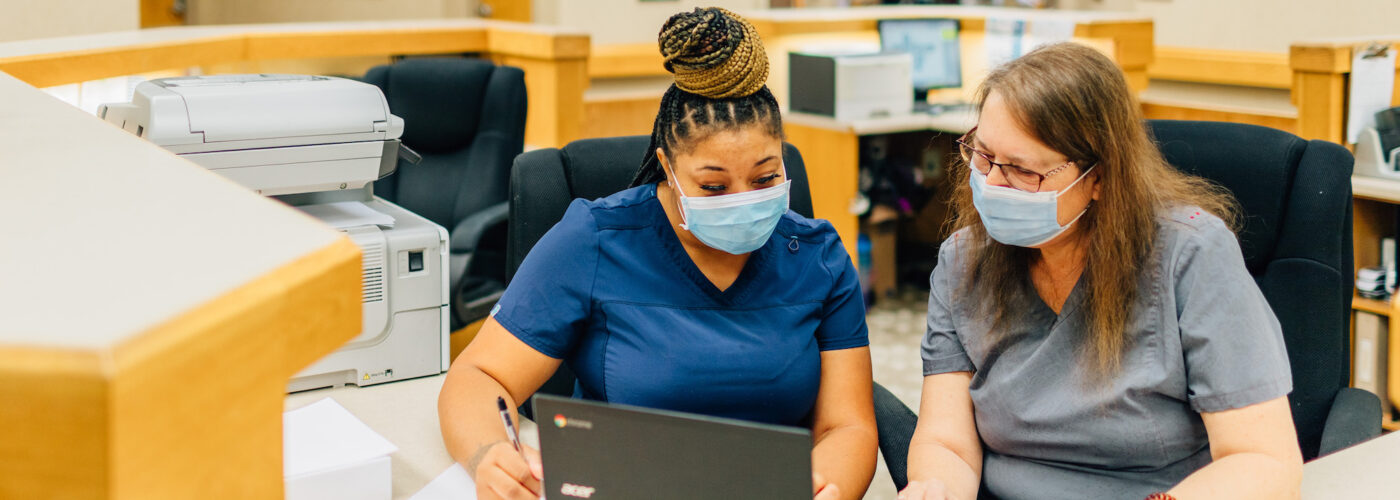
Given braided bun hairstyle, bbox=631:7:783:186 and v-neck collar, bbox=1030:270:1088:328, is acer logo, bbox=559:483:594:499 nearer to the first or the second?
braided bun hairstyle, bbox=631:7:783:186

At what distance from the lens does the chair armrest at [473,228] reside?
2.96 metres

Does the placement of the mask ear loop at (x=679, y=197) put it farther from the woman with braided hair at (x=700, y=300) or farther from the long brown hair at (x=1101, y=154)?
the long brown hair at (x=1101, y=154)

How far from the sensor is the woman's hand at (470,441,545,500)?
4.12ft

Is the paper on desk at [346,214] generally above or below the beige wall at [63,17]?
below

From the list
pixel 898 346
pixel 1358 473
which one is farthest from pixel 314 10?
pixel 1358 473

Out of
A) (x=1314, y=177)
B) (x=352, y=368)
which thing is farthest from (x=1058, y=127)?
(x=352, y=368)

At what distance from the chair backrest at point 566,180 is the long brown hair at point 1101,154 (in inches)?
18.7

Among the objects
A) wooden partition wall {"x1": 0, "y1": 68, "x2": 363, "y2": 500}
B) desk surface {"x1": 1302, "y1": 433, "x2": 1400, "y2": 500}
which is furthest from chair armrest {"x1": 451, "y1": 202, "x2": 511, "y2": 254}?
wooden partition wall {"x1": 0, "y1": 68, "x2": 363, "y2": 500}

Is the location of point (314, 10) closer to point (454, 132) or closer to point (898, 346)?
point (454, 132)

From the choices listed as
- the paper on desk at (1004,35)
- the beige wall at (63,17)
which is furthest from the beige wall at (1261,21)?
the beige wall at (63,17)

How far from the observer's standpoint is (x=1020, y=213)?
1378 mm

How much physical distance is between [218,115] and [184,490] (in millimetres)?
1397

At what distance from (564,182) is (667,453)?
0.80m

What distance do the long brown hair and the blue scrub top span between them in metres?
0.34
